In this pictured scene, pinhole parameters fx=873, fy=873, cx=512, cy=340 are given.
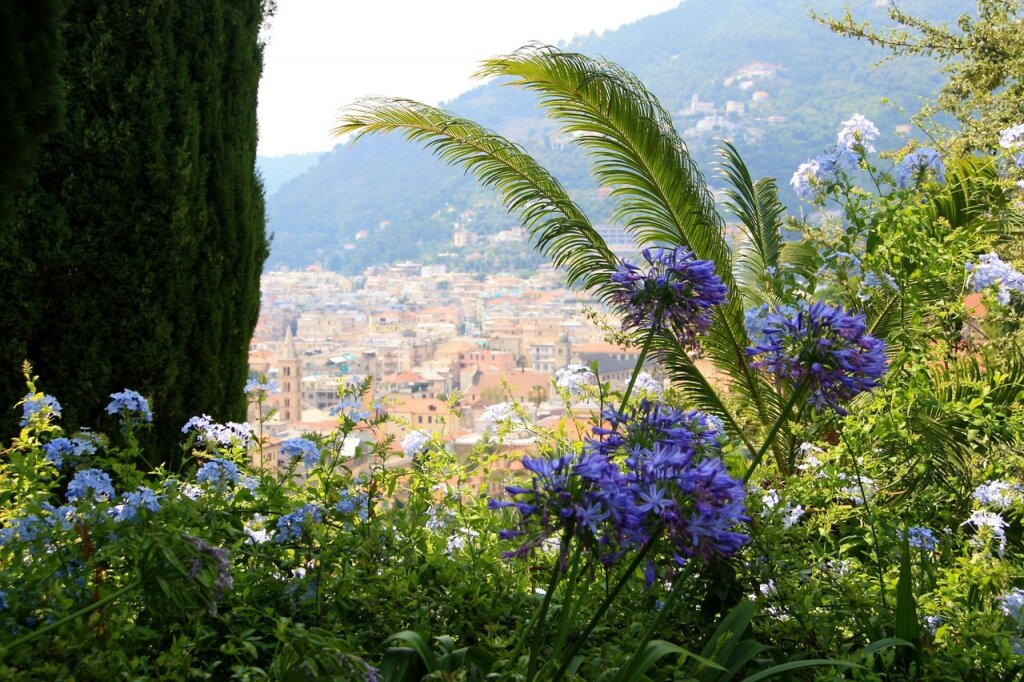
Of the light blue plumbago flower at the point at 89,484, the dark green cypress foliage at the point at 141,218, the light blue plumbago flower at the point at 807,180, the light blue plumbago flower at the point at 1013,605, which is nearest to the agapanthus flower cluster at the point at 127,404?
the light blue plumbago flower at the point at 89,484

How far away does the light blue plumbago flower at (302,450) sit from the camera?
203cm

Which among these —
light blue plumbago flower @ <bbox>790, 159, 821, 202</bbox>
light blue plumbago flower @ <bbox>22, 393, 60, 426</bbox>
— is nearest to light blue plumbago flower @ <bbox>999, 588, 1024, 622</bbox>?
light blue plumbago flower @ <bbox>790, 159, 821, 202</bbox>

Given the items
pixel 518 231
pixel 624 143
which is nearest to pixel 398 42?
pixel 518 231

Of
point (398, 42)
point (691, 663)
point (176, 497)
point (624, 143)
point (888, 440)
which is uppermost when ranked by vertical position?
point (398, 42)

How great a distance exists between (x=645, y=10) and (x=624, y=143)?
197 ft

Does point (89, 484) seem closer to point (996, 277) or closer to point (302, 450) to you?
point (302, 450)

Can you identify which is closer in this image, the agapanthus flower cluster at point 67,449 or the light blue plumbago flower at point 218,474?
the agapanthus flower cluster at point 67,449

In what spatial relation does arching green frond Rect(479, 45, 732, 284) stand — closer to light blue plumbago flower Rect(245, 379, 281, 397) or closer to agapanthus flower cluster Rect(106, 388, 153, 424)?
light blue plumbago flower Rect(245, 379, 281, 397)

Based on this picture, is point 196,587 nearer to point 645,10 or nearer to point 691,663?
point 691,663

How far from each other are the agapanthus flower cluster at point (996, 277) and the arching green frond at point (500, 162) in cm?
228

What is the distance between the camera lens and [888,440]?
2.81m

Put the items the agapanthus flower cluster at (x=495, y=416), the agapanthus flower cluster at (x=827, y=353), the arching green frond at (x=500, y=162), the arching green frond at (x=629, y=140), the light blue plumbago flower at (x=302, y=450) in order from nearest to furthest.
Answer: the agapanthus flower cluster at (x=827, y=353), the light blue plumbago flower at (x=302, y=450), the agapanthus flower cluster at (x=495, y=416), the arching green frond at (x=629, y=140), the arching green frond at (x=500, y=162)

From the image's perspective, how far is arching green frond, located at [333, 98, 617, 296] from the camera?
205 inches

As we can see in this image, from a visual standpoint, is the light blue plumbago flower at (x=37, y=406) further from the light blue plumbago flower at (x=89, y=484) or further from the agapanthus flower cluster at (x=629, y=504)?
the agapanthus flower cluster at (x=629, y=504)
